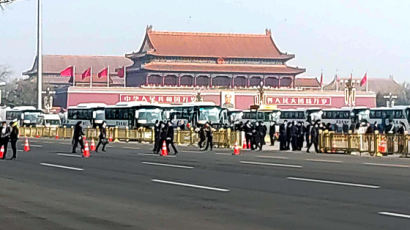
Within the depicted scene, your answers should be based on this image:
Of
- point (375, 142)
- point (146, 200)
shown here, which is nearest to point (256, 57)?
point (375, 142)

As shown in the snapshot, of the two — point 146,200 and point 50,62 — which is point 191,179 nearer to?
point 146,200

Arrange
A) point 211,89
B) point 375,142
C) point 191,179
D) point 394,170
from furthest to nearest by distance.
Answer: point 211,89
point 375,142
point 394,170
point 191,179

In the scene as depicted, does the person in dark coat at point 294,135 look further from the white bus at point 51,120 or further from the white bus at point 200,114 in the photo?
the white bus at point 51,120

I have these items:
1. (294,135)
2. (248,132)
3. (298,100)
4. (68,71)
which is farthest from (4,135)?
(298,100)

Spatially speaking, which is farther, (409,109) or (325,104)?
(325,104)

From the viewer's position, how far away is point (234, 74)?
354ft

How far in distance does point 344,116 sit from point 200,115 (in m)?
15.0

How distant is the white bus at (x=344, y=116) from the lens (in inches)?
2707

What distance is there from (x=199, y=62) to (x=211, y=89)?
303 inches

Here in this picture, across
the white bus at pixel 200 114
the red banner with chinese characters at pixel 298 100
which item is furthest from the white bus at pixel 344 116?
the red banner with chinese characters at pixel 298 100

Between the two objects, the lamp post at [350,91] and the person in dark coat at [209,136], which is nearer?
the person in dark coat at [209,136]

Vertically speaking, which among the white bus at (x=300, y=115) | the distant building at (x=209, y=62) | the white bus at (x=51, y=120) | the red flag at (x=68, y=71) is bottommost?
the white bus at (x=51, y=120)

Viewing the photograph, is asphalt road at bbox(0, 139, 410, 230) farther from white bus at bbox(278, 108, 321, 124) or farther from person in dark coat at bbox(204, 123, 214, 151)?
white bus at bbox(278, 108, 321, 124)

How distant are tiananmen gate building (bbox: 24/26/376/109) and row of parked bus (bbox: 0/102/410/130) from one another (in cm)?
2084
